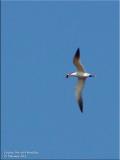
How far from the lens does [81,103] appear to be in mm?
37594

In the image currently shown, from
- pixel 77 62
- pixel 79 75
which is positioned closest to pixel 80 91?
pixel 79 75

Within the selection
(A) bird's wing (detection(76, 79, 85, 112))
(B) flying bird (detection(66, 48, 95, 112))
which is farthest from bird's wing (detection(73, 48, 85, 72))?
(A) bird's wing (detection(76, 79, 85, 112))

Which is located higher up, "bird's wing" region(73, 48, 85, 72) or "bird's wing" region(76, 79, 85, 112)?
"bird's wing" region(73, 48, 85, 72)

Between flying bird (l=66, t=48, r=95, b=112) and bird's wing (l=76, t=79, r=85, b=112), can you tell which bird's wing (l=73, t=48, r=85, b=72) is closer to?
flying bird (l=66, t=48, r=95, b=112)

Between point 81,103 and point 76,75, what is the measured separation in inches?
47.3

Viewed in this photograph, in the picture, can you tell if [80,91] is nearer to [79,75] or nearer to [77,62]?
[79,75]

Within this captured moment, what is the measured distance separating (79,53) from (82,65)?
0.55 metres

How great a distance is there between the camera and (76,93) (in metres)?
37.8

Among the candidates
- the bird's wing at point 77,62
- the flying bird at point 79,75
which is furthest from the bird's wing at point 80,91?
the bird's wing at point 77,62

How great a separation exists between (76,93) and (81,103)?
1.56 feet

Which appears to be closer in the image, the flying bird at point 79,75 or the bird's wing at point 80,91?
the flying bird at point 79,75

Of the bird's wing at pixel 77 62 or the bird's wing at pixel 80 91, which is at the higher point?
the bird's wing at pixel 77 62

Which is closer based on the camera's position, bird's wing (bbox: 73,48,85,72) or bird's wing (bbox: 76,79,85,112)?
bird's wing (bbox: 73,48,85,72)

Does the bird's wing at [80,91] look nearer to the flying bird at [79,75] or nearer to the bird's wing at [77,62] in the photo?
the flying bird at [79,75]
